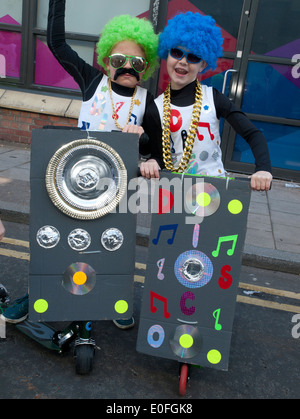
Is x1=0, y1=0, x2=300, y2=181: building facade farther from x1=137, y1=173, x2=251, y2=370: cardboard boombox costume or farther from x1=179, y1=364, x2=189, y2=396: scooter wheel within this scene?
x1=179, y1=364, x2=189, y2=396: scooter wheel

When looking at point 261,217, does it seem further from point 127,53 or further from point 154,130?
point 127,53

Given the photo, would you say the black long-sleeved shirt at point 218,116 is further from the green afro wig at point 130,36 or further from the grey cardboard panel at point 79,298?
the grey cardboard panel at point 79,298

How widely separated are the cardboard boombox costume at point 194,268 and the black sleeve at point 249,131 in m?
0.21

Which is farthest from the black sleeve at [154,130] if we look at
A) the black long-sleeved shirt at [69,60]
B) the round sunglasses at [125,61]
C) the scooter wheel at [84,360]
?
the scooter wheel at [84,360]

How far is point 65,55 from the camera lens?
8.16 feet

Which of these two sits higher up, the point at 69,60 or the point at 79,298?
the point at 69,60

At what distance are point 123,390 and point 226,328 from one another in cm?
67

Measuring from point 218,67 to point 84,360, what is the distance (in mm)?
5956

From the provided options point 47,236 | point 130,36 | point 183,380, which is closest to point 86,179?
point 47,236

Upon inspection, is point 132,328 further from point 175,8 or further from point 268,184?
point 175,8

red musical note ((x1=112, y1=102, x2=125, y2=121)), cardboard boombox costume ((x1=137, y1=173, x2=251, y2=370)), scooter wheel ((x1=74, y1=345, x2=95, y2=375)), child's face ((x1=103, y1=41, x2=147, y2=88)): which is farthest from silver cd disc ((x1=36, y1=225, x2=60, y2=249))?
child's face ((x1=103, y1=41, x2=147, y2=88))

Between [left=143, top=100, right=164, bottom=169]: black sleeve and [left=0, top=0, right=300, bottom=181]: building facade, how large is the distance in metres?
4.87

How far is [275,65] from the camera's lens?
6.89 m

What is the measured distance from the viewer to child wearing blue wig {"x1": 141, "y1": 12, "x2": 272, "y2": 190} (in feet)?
7.61
